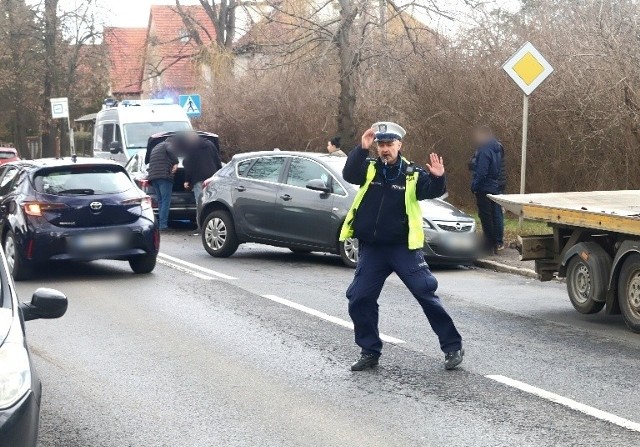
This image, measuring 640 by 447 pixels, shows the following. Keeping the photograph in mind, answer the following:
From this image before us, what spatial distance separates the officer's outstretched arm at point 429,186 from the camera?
27.9 feet

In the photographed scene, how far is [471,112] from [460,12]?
2649mm

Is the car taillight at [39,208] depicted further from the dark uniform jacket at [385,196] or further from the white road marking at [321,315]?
the dark uniform jacket at [385,196]

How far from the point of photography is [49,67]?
53.4 metres

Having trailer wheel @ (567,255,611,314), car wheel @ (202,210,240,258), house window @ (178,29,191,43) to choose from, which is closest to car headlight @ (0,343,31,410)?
trailer wheel @ (567,255,611,314)

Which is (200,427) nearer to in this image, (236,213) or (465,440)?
(465,440)

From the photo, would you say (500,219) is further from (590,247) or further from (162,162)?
(162,162)

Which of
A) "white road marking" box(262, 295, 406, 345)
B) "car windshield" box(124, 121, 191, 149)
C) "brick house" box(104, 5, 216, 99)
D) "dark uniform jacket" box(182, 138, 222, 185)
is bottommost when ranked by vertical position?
"white road marking" box(262, 295, 406, 345)

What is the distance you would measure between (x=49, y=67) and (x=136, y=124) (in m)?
24.5

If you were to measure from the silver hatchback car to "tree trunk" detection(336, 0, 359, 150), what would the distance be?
745 cm

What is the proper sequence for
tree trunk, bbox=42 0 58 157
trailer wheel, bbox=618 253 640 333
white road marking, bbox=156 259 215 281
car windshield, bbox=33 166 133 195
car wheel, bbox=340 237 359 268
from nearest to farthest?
trailer wheel, bbox=618 253 640 333 → car windshield, bbox=33 166 133 195 → white road marking, bbox=156 259 215 281 → car wheel, bbox=340 237 359 268 → tree trunk, bbox=42 0 58 157

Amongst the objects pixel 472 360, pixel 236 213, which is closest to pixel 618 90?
pixel 236 213

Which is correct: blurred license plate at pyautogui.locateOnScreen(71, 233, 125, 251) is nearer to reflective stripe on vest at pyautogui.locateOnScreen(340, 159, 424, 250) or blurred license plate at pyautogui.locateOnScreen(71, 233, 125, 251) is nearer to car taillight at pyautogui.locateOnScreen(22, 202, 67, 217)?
car taillight at pyautogui.locateOnScreen(22, 202, 67, 217)

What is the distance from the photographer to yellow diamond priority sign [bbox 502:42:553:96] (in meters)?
16.7

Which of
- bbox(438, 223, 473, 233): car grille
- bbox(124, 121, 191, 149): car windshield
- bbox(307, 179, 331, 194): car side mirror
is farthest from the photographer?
bbox(124, 121, 191, 149): car windshield
